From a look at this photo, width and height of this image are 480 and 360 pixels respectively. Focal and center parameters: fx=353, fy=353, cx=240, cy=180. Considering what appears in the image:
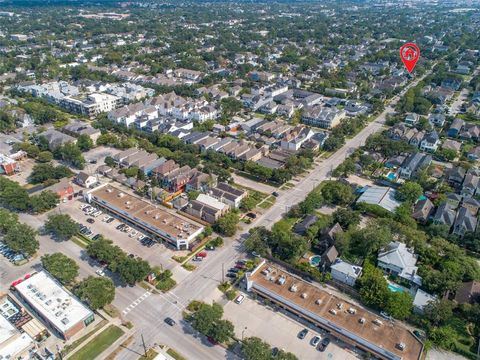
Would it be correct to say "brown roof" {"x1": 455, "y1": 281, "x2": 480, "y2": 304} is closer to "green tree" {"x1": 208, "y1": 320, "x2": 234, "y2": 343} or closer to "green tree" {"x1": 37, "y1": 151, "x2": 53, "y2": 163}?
"green tree" {"x1": 208, "y1": 320, "x2": 234, "y2": 343}

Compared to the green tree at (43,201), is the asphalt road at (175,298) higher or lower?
lower

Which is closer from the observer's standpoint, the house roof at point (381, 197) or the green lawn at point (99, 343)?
the green lawn at point (99, 343)

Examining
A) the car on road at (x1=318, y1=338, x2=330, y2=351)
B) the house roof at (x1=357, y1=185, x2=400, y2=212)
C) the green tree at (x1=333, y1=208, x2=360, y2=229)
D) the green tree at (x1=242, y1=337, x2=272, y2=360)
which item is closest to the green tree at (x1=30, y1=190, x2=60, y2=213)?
the green tree at (x1=242, y1=337, x2=272, y2=360)

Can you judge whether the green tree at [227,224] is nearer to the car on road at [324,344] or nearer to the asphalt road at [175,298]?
the asphalt road at [175,298]

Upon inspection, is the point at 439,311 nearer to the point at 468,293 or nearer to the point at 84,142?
the point at 468,293

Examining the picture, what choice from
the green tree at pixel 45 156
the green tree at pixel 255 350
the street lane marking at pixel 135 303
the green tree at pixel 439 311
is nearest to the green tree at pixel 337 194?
the green tree at pixel 439 311

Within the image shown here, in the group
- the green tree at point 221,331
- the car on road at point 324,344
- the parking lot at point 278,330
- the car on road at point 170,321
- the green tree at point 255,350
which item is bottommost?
the car on road at point 170,321

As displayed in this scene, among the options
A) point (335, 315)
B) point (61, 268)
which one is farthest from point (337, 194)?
point (61, 268)
